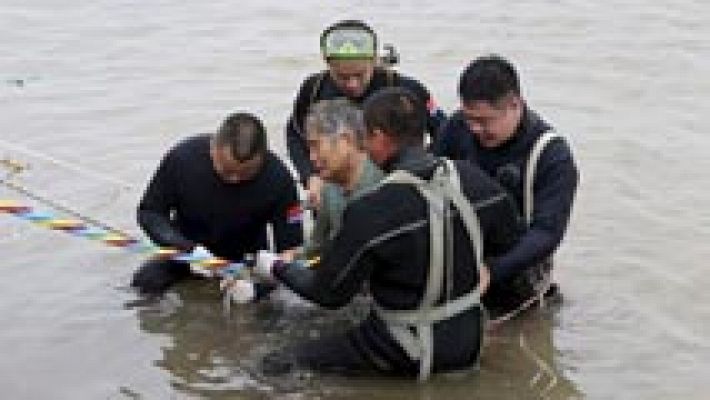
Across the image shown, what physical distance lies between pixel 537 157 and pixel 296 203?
1.31m

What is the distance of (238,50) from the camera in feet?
42.4

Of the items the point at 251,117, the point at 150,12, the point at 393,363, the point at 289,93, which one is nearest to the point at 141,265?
the point at 251,117

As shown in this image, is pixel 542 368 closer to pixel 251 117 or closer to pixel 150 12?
pixel 251 117

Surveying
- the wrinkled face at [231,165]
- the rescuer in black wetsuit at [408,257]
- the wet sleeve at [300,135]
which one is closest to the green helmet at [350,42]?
the wet sleeve at [300,135]

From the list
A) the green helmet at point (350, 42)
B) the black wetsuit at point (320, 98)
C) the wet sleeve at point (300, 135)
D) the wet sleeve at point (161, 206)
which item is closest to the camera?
the wet sleeve at point (161, 206)

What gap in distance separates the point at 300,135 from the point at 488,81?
190cm

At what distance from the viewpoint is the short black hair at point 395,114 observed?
17.1 ft

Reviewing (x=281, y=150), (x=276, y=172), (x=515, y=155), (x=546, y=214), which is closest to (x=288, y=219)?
(x=276, y=172)

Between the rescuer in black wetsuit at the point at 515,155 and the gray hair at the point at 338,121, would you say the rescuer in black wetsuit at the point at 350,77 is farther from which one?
the gray hair at the point at 338,121

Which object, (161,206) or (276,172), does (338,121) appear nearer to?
(276,172)

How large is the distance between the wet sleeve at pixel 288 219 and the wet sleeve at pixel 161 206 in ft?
1.44

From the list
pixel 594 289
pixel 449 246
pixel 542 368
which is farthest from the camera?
pixel 594 289

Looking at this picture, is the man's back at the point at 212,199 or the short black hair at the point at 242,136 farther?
the man's back at the point at 212,199

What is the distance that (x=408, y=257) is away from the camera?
5254 millimetres
